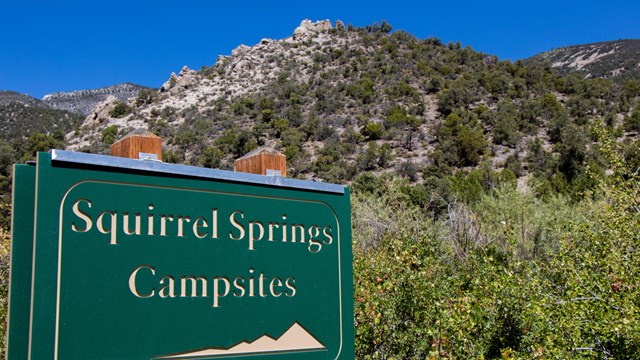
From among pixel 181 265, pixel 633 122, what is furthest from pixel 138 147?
pixel 633 122

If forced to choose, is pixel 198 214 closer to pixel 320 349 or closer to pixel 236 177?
pixel 236 177

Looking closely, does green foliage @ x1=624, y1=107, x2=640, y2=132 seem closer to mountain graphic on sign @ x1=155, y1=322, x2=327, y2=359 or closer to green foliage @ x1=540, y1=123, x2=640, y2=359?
green foliage @ x1=540, y1=123, x2=640, y2=359

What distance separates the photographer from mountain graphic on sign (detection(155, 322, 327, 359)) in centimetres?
234

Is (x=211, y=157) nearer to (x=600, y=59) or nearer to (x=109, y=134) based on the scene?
(x=109, y=134)

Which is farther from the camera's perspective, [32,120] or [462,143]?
[32,120]

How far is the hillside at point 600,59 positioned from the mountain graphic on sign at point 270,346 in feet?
201

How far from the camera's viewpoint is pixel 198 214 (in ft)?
8.02

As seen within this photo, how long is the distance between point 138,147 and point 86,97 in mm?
72301

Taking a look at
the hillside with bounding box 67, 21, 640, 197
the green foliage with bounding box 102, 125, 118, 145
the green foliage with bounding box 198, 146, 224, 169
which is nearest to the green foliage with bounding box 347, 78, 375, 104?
the hillside with bounding box 67, 21, 640, 197

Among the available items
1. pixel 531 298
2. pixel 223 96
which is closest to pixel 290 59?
pixel 223 96

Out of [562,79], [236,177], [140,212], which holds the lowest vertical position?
[140,212]

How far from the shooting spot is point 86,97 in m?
69.6

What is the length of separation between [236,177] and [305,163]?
3086 centimetres

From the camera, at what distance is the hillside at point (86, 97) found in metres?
67.2
